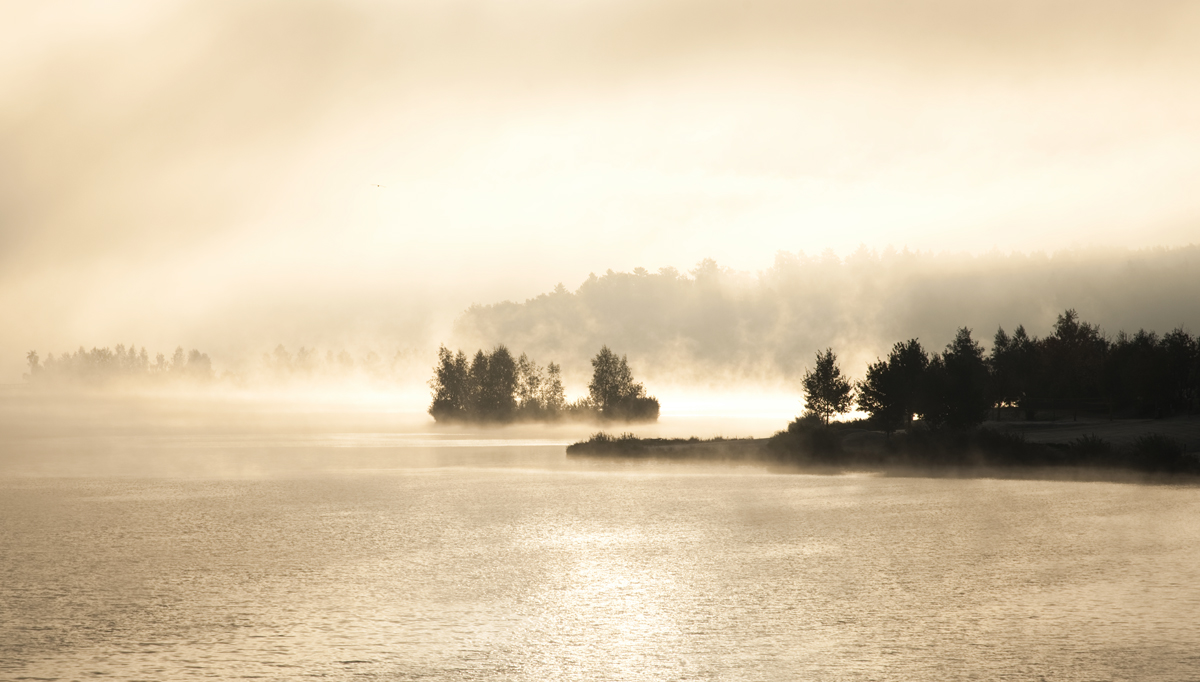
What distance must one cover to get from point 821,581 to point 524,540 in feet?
47.4

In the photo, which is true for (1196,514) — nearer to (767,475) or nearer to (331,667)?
(767,475)

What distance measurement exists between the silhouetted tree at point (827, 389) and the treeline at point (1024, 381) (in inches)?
4.9

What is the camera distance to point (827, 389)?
116188 mm

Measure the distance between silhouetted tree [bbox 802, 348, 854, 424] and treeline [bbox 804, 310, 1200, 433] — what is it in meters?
0.12

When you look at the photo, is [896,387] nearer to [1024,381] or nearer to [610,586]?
[1024,381]

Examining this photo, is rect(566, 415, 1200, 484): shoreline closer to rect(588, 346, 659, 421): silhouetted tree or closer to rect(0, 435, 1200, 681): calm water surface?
rect(0, 435, 1200, 681): calm water surface

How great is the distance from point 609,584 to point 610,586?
314mm

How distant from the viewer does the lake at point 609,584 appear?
2167 cm

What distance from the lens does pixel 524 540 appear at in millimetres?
40469

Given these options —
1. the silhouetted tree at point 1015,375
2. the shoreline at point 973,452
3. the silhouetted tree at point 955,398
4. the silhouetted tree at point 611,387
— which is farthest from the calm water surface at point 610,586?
the silhouetted tree at point 611,387

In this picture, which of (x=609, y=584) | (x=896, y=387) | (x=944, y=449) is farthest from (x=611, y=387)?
(x=609, y=584)

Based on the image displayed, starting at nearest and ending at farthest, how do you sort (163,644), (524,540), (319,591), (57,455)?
(163,644) < (319,591) < (524,540) < (57,455)

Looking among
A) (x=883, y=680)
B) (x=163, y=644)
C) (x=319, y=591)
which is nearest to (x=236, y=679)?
(x=163, y=644)

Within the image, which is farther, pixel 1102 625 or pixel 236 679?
pixel 1102 625
